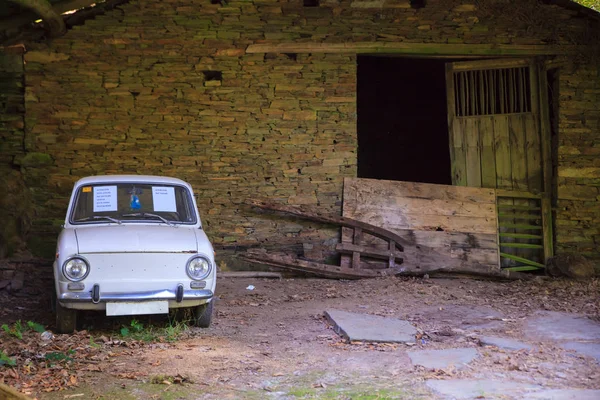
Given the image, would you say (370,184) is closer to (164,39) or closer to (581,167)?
(581,167)

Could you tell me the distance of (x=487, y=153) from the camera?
9406mm

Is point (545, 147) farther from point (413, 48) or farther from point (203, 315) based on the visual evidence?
point (203, 315)

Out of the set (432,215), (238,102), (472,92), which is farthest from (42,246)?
(472,92)

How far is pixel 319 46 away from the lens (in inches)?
350

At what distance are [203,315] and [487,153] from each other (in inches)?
219

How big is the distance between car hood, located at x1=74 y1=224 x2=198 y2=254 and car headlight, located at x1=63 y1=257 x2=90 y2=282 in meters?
0.09

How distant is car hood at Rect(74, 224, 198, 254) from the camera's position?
5.33m

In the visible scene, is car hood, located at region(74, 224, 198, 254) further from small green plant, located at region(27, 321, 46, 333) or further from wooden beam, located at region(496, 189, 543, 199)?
wooden beam, located at region(496, 189, 543, 199)

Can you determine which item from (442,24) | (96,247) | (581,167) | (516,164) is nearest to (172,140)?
(96,247)

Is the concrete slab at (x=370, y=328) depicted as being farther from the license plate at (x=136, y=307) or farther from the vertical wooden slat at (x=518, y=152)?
the vertical wooden slat at (x=518, y=152)

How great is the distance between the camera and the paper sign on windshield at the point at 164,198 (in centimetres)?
629

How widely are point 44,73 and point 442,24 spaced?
229 inches

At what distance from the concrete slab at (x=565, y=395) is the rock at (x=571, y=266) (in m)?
5.12

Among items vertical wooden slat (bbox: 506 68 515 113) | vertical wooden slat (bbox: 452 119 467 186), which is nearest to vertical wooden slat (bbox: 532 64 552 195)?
vertical wooden slat (bbox: 506 68 515 113)
